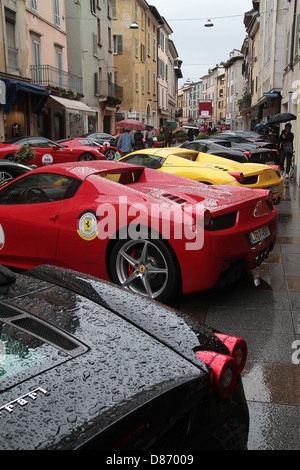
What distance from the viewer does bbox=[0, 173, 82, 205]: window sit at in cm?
448

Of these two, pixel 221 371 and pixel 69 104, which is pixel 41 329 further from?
pixel 69 104

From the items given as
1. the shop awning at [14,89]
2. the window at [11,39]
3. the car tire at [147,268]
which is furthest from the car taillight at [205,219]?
the window at [11,39]

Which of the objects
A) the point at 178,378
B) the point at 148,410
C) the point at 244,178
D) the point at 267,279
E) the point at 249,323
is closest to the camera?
the point at 148,410

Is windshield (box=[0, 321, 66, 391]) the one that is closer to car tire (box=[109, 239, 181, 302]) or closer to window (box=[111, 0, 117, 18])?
car tire (box=[109, 239, 181, 302])

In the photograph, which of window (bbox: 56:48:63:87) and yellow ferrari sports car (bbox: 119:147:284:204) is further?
window (bbox: 56:48:63:87)

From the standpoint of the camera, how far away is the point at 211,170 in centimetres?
803

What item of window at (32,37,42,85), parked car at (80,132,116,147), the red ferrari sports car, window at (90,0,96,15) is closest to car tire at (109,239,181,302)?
the red ferrari sports car

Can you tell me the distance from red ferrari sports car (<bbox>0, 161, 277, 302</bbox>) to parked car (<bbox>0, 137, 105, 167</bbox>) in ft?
35.8

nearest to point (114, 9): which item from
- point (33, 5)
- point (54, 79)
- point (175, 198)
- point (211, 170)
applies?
point (54, 79)

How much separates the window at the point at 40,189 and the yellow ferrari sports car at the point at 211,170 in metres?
3.73

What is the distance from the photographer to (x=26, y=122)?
24.9 metres
